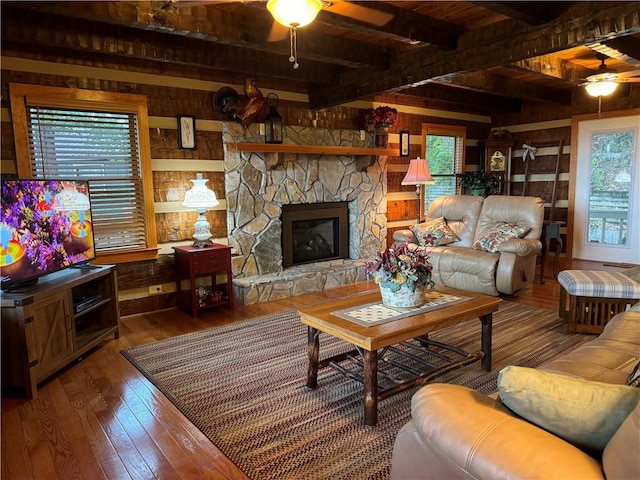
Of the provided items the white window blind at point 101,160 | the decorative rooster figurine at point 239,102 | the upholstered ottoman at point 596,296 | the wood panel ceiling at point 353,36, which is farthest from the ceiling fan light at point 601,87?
the white window blind at point 101,160

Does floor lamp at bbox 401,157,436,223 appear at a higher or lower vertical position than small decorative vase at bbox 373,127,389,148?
lower

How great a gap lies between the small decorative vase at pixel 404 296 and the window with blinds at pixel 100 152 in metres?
2.58

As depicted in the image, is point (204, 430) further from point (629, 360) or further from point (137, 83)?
point (137, 83)

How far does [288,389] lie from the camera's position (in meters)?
2.63

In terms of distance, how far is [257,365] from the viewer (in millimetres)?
2982

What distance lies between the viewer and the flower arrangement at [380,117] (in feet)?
18.3

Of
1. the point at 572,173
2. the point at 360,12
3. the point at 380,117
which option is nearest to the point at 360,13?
the point at 360,12

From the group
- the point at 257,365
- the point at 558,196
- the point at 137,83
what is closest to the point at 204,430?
the point at 257,365

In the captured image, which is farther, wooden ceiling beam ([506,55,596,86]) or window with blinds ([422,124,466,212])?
window with blinds ([422,124,466,212])

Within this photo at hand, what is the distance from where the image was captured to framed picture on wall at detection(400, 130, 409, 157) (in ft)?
Answer: 20.5

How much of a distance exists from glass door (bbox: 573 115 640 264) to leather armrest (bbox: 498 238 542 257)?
265cm

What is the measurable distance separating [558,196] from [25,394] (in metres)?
7.07

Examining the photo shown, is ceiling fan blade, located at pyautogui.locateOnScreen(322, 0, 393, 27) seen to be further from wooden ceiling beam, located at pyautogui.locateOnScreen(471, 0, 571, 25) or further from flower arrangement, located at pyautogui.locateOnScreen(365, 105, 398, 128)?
flower arrangement, located at pyautogui.locateOnScreen(365, 105, 398, 128)

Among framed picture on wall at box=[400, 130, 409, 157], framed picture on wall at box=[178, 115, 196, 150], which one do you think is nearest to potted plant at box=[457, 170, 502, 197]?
framed picture on wall at box=[400, 130, 409, 157]
